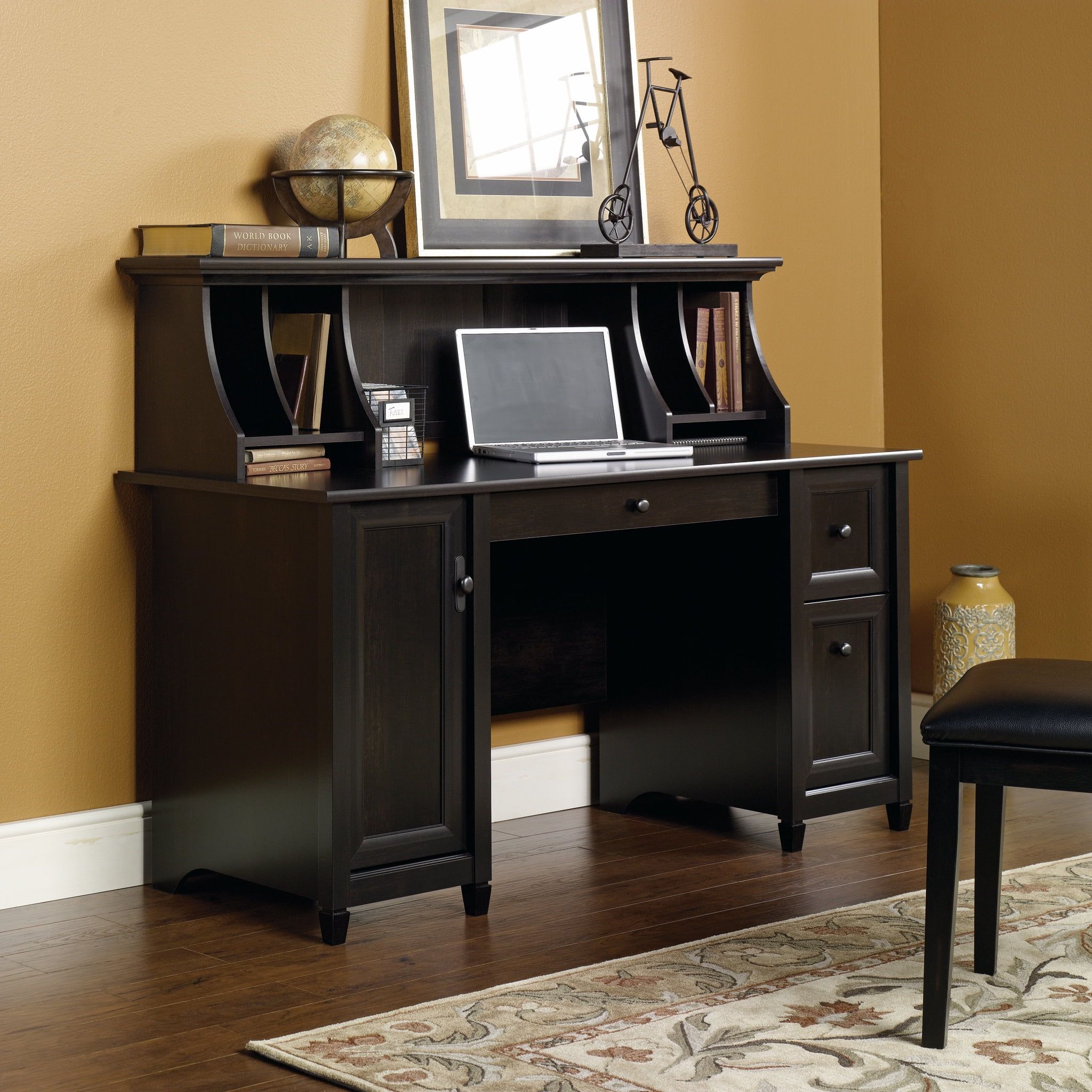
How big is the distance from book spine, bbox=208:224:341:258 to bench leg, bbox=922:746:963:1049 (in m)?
1.36

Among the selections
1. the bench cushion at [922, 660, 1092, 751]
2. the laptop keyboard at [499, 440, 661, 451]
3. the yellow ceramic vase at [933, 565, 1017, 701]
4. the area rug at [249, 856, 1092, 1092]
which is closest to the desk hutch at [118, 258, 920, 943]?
the laptop keyboard at [499, 440, 661, 451]

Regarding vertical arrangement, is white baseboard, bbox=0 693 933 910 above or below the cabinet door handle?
below

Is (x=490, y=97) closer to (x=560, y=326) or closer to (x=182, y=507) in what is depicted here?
(x=560, y=326)

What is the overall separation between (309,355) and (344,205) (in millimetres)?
277

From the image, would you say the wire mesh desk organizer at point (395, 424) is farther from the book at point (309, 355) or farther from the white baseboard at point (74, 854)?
the white baseboard at point (74, 854)

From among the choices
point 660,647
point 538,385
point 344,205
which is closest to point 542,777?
point 660,647

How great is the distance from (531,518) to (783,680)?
69cm

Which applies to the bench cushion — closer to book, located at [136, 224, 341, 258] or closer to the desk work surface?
the desk work surface

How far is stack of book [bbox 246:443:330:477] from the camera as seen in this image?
2.66m

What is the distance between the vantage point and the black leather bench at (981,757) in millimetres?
2012

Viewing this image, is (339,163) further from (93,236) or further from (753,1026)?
(753,1026)

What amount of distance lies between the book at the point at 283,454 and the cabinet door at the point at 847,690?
99cm

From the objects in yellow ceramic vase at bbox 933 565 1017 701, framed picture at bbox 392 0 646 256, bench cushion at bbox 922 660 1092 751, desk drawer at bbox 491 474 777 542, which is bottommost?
yellow ceramic vase at bbox 933 565 1017 701

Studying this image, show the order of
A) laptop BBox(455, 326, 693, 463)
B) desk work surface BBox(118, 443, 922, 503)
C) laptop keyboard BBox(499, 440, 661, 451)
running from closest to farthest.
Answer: desk work surface BBox(118, 443, 922, 503)
laptop keyboard BBox(499, 440, 661, 451)
laptop BBox(455, 326, 693, 463)
